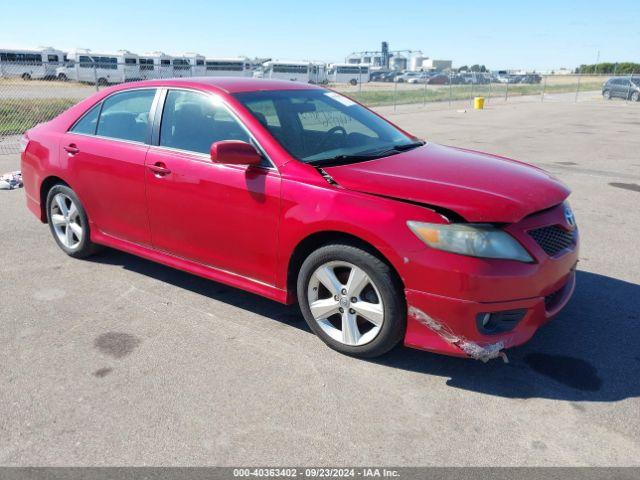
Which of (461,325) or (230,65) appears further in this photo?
(230,65)

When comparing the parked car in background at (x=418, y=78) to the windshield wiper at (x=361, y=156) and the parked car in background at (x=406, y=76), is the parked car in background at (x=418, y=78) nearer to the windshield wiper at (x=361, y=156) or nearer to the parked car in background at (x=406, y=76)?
the parked car in background at (x=406, y=76)

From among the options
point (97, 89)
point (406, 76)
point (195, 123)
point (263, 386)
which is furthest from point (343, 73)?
point (263, 386)

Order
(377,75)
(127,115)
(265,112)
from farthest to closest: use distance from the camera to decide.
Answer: (377,75) < (127,115) < (265,112)

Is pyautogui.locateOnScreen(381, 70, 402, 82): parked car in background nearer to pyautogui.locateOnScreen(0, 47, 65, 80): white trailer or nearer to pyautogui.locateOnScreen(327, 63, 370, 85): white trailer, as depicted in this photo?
pyautogui.locateOnScreen(327, 63, 370, 85): white trailer

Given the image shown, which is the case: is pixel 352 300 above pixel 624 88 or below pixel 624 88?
below

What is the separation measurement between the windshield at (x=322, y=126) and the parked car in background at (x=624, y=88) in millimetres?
35530

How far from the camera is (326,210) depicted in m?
3.33

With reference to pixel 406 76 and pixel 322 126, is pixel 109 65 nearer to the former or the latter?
pixel 322 126

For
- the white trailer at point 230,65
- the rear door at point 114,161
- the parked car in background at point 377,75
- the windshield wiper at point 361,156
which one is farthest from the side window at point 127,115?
the parked car in background at point 377,75

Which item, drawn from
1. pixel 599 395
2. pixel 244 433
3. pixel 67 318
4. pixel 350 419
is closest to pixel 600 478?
pixel 599 395

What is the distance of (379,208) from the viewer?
3172 millimetres

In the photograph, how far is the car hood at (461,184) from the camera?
3082mm

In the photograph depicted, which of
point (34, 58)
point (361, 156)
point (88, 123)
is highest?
point (34, 58)

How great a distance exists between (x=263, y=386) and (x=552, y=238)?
1.87m
